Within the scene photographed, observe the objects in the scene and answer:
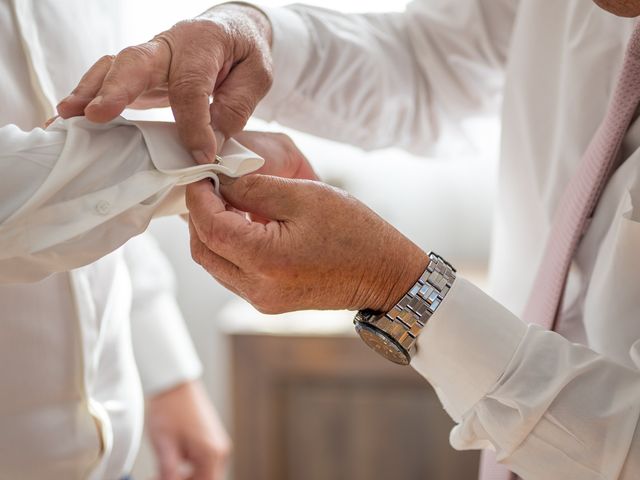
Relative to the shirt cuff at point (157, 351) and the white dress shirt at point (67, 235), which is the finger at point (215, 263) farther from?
the shirt cuff at point (157, 351)

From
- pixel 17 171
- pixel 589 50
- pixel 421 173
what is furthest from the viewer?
pixel 421 173

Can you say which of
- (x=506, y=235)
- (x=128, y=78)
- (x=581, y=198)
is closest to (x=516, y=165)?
(x=506, y=235)

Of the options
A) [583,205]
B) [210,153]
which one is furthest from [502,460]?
[210,153]

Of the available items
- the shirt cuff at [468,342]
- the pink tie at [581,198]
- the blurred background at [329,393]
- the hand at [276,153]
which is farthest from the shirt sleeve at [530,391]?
the blurred background at [329,393]

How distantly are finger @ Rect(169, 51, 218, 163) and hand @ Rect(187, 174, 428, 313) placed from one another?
39 millimetres

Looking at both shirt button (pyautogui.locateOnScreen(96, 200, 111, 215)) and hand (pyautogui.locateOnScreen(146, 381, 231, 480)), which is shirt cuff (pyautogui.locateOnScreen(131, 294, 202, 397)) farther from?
shirt button (pyautogui.locateOnScreen(96, 200, 111, 215))

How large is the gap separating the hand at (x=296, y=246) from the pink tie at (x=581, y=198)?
0.70 ft

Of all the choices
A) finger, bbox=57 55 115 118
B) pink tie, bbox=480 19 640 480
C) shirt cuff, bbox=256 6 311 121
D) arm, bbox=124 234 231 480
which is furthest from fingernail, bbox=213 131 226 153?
arm, bbox=124 234 231 480

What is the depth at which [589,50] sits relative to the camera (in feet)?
2.97

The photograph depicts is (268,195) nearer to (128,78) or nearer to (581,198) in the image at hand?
(128,78)

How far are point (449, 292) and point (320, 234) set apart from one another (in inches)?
6.1

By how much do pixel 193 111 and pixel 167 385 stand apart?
2.26 feet

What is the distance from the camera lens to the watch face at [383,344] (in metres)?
0.75

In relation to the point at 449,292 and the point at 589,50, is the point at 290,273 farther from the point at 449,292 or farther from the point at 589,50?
the point at 589,50
